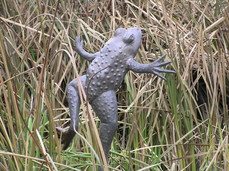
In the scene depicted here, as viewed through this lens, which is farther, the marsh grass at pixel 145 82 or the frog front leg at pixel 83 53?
the marsh grass at pixel 145 82

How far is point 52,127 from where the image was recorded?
1.05 meters

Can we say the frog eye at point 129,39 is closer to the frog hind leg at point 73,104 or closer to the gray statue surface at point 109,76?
the gray statue surface at point 109,76

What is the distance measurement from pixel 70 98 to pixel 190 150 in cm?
80

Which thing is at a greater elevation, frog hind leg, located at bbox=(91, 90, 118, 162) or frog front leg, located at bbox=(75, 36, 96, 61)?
frog front leg, located at bbox=(75, 36, 96, 61)

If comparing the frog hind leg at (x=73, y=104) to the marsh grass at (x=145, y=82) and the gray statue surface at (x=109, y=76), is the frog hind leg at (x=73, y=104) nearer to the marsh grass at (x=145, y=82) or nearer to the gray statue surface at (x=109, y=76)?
the gray statue surface at (x=109, y=76)

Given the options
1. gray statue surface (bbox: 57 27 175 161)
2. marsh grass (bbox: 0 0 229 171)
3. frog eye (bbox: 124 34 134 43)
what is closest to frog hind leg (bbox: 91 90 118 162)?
gray statue surface (bbox: 57 27 175 161)

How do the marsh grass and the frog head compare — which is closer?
the frog head

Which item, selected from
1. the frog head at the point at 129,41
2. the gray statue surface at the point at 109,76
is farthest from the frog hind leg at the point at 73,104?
the frog head at the point at 129,41

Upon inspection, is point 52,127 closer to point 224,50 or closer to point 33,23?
point 33,23

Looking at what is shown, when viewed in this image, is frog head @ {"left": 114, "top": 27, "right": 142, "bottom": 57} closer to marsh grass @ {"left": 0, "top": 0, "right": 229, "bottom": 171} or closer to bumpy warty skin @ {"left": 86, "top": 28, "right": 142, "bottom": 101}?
bumpy warty skin @ {"left": 86, "top": 28, "right": 142, "bottom": 101}

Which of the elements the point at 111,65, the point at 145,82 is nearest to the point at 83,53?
the point at 111,65

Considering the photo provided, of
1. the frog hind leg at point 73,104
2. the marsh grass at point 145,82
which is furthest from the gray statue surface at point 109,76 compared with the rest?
the marsh grass at point 145,82

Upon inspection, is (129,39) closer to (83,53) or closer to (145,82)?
(83,53)

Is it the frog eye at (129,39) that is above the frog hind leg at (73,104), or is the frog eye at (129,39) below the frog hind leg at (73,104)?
above
